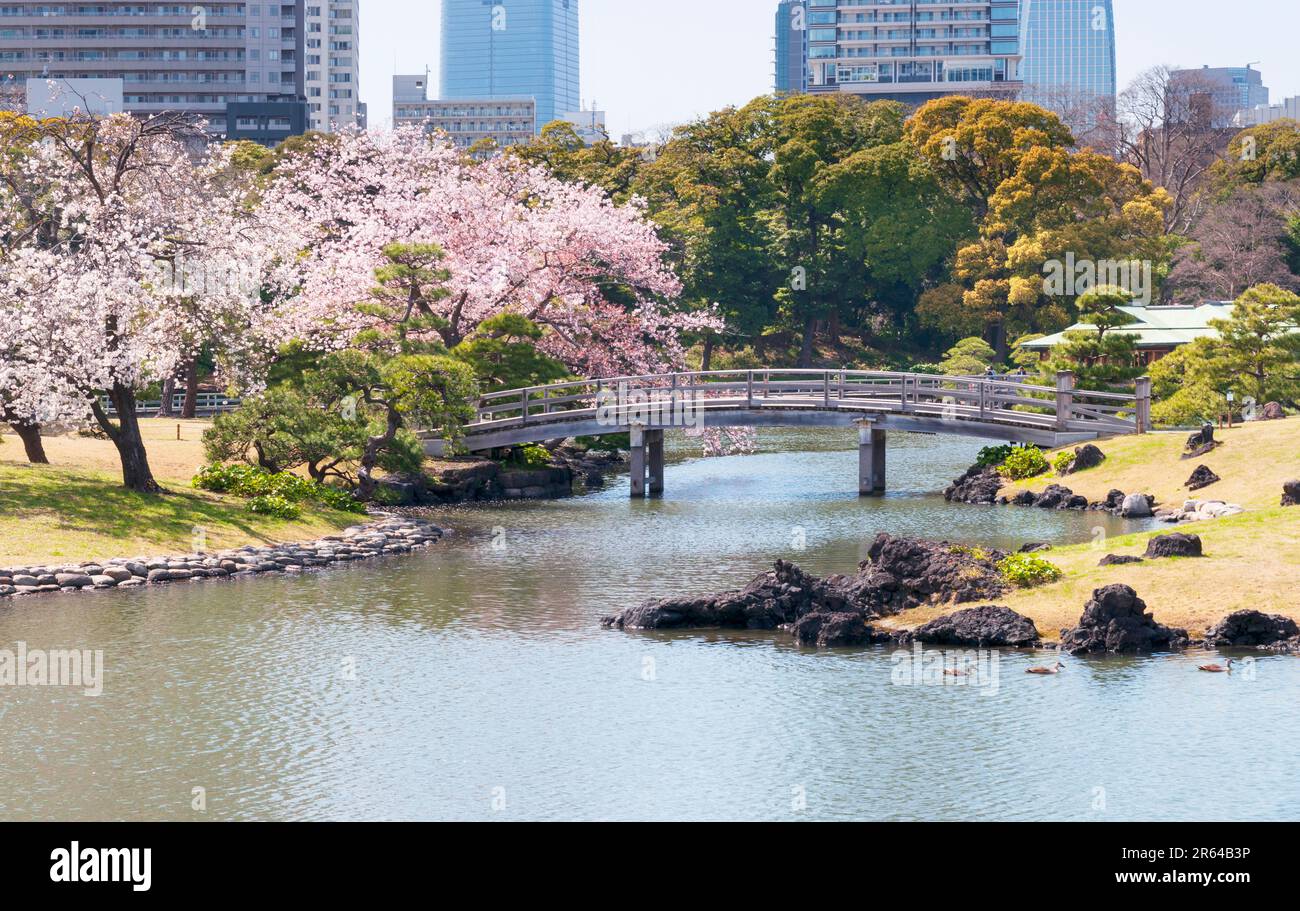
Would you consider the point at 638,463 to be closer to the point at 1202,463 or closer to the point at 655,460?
the point at 655,460

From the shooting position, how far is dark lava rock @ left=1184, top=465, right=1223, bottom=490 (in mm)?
41375

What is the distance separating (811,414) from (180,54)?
130m

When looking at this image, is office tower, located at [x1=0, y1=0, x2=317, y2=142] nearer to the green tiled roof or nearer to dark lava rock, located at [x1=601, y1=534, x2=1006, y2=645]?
the green tiled roof

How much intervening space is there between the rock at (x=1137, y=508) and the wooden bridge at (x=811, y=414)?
22.7ft

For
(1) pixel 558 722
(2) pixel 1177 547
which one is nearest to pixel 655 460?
(2) pixel 1177 547

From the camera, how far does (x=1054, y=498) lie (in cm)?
4438

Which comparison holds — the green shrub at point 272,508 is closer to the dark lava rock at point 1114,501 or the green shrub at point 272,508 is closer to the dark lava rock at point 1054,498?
the dark lava rock at point 1054,498

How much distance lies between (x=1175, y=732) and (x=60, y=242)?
91.0ft

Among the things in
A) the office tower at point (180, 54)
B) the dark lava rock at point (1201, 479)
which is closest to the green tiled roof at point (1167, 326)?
the dark lava rock at point (1201, 479)

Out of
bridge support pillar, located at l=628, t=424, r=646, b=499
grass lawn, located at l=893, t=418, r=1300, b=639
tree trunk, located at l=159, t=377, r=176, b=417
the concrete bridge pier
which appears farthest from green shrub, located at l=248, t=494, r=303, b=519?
tree trunk, located at l=159, t=377, r=176, b=417

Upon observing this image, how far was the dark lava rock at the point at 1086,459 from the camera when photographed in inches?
1827
